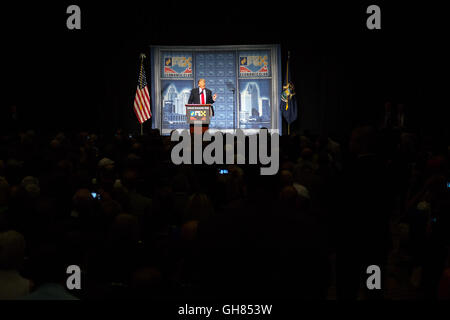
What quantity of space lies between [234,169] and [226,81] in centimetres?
1087

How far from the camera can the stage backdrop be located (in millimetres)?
15773

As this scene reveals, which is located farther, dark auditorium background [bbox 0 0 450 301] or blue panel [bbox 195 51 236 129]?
blue panel [bbox 195 51 236 129]

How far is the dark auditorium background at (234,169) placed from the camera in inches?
83.5

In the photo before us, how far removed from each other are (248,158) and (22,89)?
12992 millimetres

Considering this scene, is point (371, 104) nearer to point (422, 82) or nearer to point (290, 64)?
point (422, 82)

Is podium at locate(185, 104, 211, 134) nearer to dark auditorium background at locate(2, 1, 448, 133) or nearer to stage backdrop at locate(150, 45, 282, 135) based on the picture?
stage backdrop at locate(150, 45, 282, 135)

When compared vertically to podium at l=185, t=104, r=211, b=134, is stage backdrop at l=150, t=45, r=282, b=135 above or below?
above

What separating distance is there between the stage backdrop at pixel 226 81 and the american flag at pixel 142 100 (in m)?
1.18

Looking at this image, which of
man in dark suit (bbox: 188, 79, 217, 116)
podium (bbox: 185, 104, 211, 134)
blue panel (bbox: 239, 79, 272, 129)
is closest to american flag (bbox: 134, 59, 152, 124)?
man in dark suit (bbox: 188, 79, 217, 116)

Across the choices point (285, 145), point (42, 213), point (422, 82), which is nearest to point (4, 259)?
point (42, 213)

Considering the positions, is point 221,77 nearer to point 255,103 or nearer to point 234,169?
point 255,103

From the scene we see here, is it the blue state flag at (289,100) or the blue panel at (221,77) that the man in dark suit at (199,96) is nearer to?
the blue panel at (221,77)

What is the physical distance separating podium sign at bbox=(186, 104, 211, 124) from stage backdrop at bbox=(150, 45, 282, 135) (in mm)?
3609
